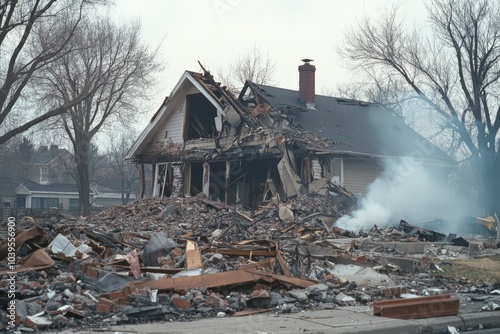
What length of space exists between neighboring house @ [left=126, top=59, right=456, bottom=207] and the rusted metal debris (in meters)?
13.8

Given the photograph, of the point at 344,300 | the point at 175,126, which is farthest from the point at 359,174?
the point at 344,300

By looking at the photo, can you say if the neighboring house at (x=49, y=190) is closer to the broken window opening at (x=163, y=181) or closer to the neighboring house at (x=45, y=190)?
the neighboring house at (x=45, y=190)

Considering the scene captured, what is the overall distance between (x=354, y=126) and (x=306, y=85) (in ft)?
8.94

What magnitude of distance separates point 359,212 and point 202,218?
517 cm

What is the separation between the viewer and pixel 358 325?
7.01m

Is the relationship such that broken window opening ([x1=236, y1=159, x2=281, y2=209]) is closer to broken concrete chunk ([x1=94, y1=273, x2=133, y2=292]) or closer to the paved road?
broken concrete chunk ([x1=94, y1=273, x2=133, y2=292])

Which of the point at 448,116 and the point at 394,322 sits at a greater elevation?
the point at 448,116

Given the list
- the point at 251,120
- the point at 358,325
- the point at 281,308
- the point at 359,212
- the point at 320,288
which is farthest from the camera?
the point at 251,120

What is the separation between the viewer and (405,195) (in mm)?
24828

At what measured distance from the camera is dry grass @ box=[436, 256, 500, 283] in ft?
37.0

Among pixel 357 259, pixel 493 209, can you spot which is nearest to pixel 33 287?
pixel 357 259

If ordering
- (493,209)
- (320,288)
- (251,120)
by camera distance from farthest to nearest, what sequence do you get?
1. (493,209)
2. (251,120)
3. (320,288)

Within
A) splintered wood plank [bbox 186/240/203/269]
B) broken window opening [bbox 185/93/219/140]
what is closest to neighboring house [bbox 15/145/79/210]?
broken window opening [bbox 185/93/219/140]

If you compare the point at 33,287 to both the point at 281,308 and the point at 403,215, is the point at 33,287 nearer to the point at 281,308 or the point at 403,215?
the point at 281,308
